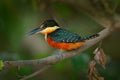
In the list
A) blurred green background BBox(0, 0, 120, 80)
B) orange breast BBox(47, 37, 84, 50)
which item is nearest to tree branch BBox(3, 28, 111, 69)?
orange breast BBox(47, 37, 84, 50)

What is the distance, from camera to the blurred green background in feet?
11.3

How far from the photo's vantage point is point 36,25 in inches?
145

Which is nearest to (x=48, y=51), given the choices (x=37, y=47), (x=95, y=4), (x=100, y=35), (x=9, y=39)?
(x=37, y=47)

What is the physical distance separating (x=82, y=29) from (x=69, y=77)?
0.50m

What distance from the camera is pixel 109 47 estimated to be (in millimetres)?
3969

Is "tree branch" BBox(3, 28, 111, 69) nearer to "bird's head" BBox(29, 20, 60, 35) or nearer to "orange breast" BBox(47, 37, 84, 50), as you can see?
"orange breast" BBox(47, 37, 84, 50)

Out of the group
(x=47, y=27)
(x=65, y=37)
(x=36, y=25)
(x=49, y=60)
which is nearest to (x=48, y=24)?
(x=47, y=27)

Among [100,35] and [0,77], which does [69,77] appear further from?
[100,35]

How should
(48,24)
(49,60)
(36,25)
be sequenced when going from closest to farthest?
1. (49,60)
2. (48,24)
3. (36,25)

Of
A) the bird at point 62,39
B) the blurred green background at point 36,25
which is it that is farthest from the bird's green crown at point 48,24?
the blurred green background at point 36,25

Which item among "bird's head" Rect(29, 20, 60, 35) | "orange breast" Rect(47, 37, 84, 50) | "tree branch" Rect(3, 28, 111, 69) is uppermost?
"bird's head" Rect(29, 20, 60, 35)

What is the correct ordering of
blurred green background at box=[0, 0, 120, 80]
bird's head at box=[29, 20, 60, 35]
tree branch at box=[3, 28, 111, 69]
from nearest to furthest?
tree branch at box=[3, 28, 111, 69] < bird's head at box=[29, 20, 60, 35] < blurred green background at box=[0, 0, 120, 80]

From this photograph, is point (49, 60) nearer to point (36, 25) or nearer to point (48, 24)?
point (48, 24)

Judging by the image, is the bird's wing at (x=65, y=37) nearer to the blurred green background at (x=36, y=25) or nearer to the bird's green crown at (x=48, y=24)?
the bird's green crown at (x=48, y=24)
